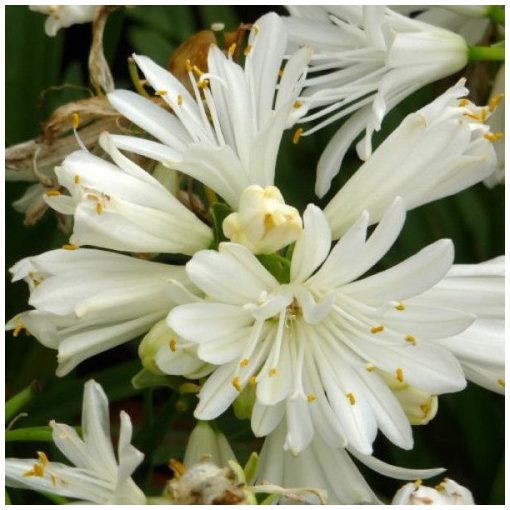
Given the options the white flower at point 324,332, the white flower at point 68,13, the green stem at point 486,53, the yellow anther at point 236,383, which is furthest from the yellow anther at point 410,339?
the white flower at point 68,13

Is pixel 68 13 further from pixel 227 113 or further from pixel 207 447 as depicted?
pixel 207 447

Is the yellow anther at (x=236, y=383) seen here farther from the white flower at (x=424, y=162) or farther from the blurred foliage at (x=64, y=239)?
the blurred foliage at (x=64, y=239)

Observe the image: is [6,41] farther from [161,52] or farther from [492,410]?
[492,410]

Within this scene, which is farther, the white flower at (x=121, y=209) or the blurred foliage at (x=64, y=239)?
the blurred foliage at (x=64, y=239)

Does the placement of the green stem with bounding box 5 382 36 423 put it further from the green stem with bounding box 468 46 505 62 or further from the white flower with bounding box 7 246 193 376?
the green stem with bounding box 468 46 505 62

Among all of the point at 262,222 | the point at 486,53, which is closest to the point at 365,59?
the point at 486,53

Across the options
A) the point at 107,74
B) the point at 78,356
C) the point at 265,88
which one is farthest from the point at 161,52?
the point at 78,356
